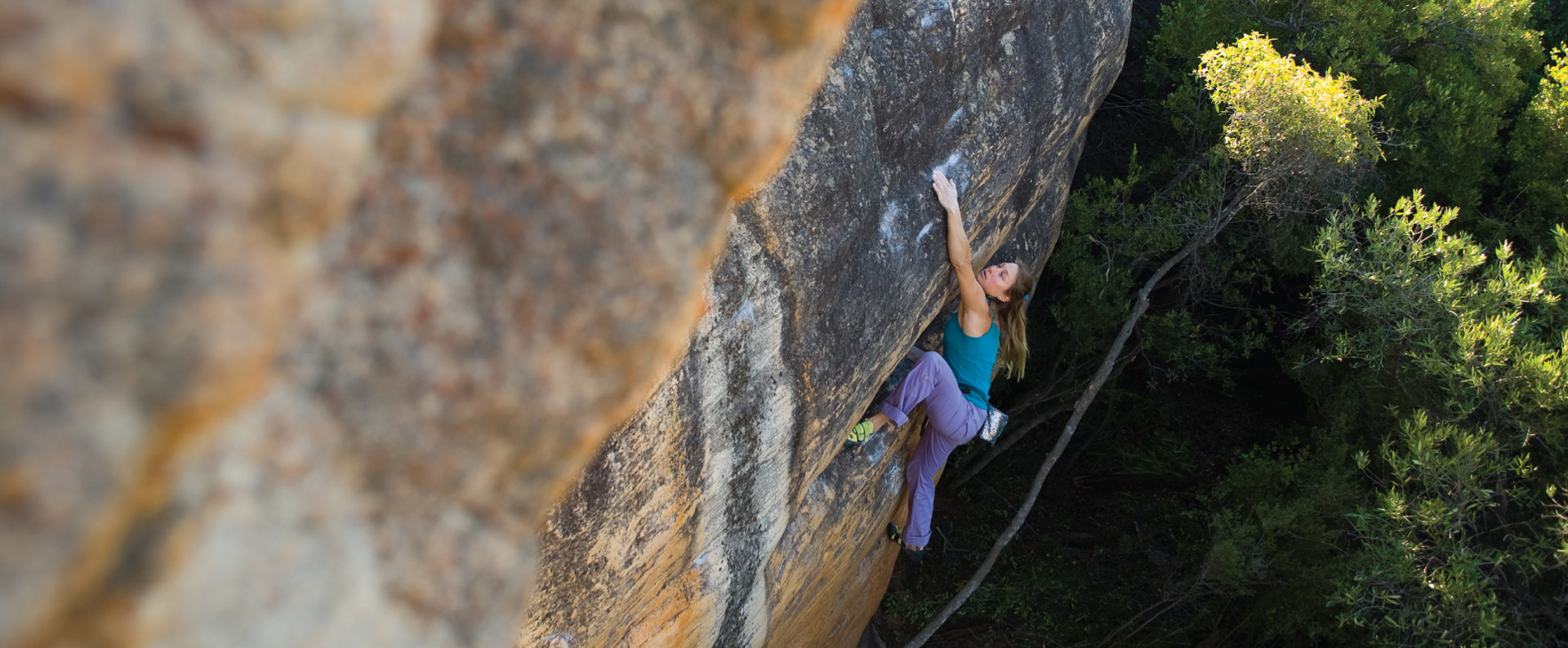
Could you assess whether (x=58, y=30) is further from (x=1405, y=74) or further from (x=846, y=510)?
(x=1405, y=74)

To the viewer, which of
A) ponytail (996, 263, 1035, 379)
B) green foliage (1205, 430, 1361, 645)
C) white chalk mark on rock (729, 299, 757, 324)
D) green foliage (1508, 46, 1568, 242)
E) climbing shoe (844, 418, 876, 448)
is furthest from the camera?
green foliage (1508, 46, 1568, 242)

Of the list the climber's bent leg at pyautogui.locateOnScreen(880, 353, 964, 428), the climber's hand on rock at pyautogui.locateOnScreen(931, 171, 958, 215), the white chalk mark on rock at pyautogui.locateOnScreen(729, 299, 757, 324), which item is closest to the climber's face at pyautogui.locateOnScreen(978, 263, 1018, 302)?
the climber's bent leg at pyautogui.locateOnScreen(880, 353, 964, 428)

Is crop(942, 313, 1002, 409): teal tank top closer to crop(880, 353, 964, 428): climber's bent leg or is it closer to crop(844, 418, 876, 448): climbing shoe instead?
crop(880, 353, 964, 428): climber's bent leg

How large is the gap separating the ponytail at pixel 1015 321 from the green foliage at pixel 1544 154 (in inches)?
182

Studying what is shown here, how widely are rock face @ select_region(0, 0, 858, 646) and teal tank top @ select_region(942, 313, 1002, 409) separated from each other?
4.92 m

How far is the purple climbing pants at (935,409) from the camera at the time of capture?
6.48 m

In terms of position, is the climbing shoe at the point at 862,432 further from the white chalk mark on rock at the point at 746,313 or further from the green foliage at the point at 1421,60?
the green foliage at the point at 1421,60

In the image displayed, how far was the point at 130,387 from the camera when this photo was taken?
41.0 inches

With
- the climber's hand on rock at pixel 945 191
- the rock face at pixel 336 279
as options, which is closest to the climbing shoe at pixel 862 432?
the climber's hand on rock at pixel 945 191

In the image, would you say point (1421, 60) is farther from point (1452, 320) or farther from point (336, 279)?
point (336, 279)

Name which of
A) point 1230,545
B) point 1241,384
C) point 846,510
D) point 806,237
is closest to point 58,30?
point 806,237

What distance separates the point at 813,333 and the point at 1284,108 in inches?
163

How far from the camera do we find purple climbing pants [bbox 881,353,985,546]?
6.48 meters

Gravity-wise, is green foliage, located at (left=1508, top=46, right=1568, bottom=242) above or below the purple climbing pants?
below
